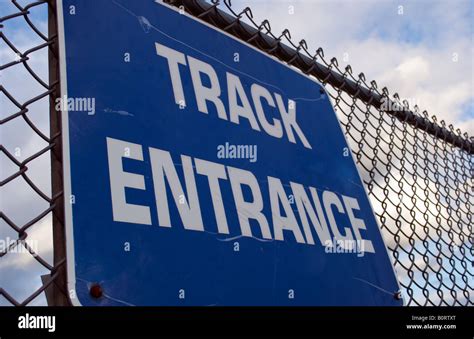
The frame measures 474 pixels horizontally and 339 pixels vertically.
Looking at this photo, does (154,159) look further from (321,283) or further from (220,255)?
(321,283)

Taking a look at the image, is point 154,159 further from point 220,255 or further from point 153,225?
point 220,255

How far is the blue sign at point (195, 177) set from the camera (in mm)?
1055

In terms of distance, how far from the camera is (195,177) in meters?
1.27

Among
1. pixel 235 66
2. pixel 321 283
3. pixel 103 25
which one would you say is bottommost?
pixel 321 283

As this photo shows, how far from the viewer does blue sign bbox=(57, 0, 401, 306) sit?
105cm

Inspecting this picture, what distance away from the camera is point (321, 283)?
153 cm

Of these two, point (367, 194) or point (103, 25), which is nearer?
point (103, 25)
